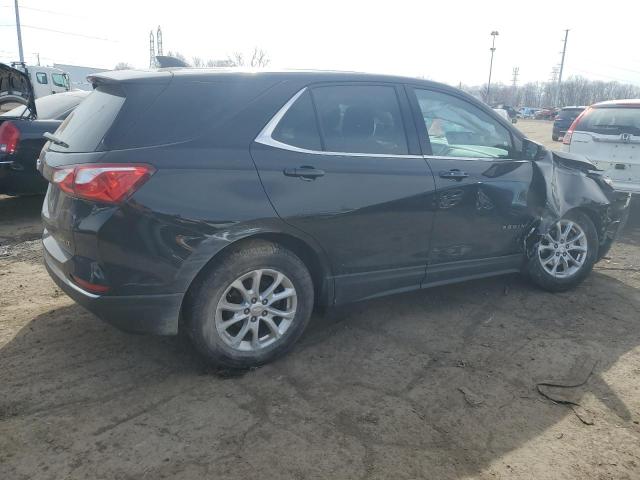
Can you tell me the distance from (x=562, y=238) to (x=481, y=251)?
1.02 metres

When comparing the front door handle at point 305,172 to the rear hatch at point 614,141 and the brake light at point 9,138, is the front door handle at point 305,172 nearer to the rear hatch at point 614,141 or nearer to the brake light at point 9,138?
the brake light at point 9,138

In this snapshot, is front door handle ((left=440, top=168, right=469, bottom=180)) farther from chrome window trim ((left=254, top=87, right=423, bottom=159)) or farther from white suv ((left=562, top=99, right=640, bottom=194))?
white suv ((left=562, top=99, right=640, bottom=194))

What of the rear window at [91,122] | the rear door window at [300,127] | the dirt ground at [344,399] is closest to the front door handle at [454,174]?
the rear door window at [300,127]

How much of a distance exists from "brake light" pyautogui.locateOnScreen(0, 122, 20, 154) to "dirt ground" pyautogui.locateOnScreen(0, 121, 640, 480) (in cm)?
252

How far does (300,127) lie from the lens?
3223 mm

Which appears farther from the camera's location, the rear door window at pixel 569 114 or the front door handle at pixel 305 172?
the rear door window at pixel 569 114

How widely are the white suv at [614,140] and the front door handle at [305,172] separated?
5.82 m

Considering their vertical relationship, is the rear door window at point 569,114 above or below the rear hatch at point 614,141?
above

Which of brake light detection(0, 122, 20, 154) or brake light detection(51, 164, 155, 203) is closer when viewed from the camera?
brake light detection(51, 164, 155, 203)

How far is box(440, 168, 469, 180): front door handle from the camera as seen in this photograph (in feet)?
12.3

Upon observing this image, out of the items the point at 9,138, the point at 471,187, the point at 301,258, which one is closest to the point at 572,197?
the point at 471,187

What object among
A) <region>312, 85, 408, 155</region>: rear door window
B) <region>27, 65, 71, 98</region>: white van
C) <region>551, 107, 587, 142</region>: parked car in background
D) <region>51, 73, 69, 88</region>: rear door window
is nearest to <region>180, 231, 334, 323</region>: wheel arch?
<region>312, 85, 408, 155</region>: rear door window

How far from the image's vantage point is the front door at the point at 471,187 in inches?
149

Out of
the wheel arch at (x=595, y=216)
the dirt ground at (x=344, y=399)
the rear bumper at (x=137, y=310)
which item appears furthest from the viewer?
the wheel arch at (x=595, y=216)
